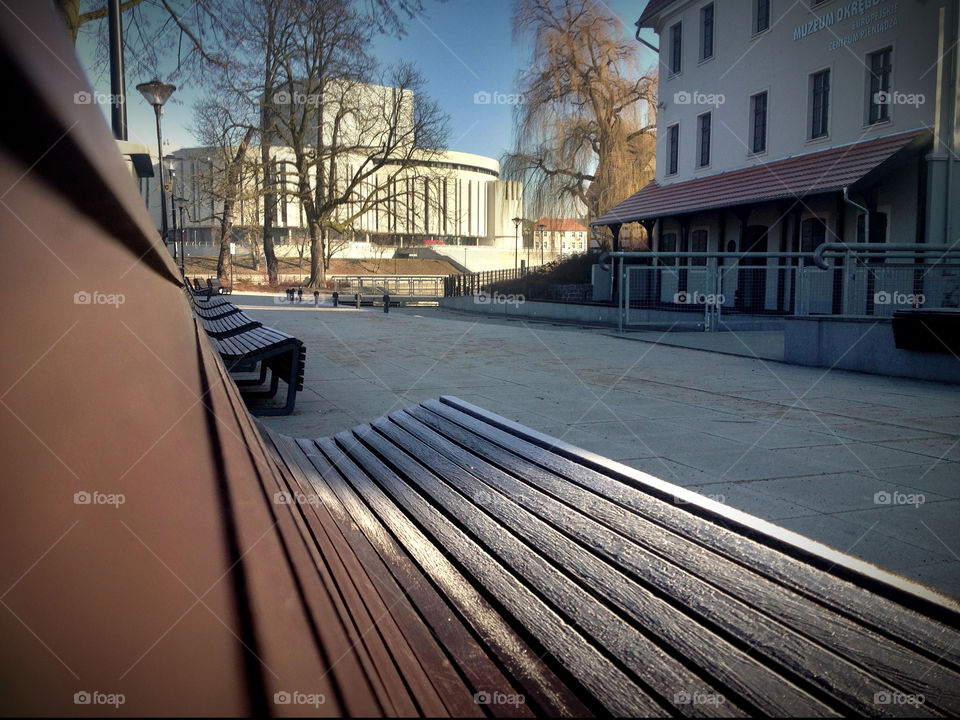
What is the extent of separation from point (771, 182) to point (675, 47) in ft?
28.9

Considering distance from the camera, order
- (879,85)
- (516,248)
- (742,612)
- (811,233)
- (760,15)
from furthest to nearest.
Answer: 1. (516,248)
2. (760,15)
3. (811,233)
4. (879,85)
5. (742,612)

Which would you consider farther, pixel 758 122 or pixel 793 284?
pixel 758 122

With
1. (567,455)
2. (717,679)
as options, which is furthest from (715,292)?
(717,679)

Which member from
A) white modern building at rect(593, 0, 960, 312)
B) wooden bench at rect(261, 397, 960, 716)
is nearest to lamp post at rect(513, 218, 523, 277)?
white modern building at rect(593, 0, 960, 312)

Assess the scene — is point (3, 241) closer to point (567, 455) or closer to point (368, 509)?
point (368, 509)

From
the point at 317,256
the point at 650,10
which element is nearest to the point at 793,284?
the point at 650,10

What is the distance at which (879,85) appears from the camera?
56.2 feet

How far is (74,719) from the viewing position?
0.77 m

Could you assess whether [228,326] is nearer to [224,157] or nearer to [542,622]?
[542,622]

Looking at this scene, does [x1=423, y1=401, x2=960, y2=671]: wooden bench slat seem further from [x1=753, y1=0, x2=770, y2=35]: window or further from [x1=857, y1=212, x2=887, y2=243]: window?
[x1=753, y1=0, x2=770, y2=35]: window

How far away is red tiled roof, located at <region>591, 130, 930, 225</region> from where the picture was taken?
15.9 m

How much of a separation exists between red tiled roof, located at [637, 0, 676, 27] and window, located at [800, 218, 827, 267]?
10660 millimetres

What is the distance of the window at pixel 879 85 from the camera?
55.2ft

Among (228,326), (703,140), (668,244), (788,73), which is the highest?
(788,73)
